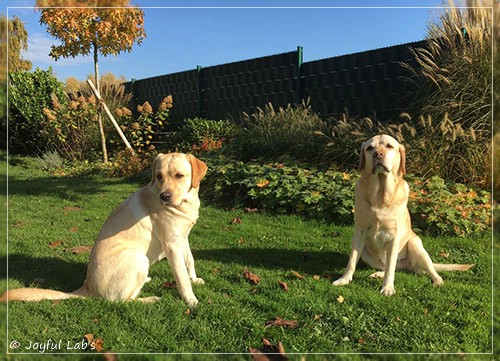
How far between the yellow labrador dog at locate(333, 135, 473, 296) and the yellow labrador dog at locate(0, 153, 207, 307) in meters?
1.47

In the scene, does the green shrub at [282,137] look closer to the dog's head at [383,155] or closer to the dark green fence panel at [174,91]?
the dark green fence panel at [174,91]

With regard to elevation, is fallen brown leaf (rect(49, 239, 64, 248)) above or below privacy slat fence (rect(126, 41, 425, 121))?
below

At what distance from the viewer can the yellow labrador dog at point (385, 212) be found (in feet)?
11.1

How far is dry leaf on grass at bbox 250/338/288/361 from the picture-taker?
8.29ft

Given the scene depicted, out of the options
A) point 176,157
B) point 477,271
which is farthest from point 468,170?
point 176,157

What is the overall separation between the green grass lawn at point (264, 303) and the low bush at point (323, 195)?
25 centimetres

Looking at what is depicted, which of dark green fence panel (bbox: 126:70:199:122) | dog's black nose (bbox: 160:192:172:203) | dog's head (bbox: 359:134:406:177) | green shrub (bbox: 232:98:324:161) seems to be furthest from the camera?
dark green fence panel (bbox: 126:70:199:122)

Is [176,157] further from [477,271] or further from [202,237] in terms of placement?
[477,271]

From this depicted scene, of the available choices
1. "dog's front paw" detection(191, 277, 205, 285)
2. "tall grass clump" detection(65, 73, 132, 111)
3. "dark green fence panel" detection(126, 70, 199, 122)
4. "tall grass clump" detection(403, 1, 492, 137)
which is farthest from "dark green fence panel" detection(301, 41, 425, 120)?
"dog's front paw" detection(191, 277, 205, 285)

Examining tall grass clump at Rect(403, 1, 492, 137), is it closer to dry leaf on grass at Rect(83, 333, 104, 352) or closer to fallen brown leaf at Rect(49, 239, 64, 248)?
dry leaf on grass at Rect(83, 333, 104, 352)

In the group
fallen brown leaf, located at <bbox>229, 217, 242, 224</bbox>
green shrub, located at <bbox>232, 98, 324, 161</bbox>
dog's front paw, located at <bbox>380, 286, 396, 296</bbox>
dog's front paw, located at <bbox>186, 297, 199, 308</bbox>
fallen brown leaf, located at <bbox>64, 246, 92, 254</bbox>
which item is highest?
green shrub, located at <bbox>232, 98, 324, 161</bbox>

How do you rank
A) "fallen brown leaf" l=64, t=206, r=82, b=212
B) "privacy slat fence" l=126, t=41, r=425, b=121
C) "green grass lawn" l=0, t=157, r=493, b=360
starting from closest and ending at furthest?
"green grass lawn" l=0, t=157, r=493, b=360 → "fallen brown leaf" l=64, t=206, r=82, b=212 → "privacy slat fence" l=126, t=41, r=425, b=121

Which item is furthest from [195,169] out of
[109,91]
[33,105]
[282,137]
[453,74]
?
[33,105]

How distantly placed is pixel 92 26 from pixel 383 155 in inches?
174
